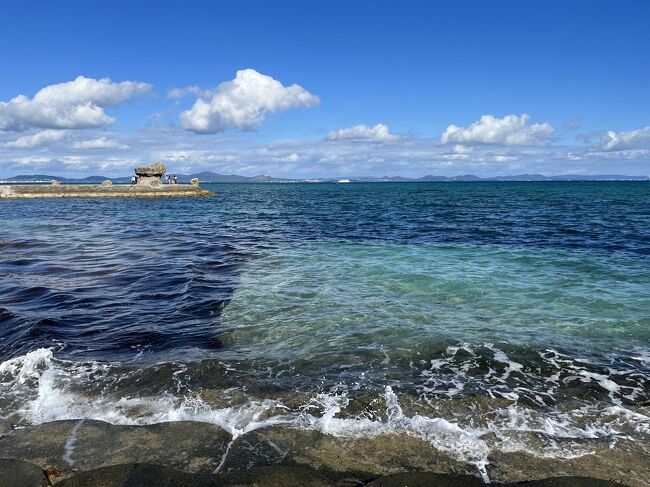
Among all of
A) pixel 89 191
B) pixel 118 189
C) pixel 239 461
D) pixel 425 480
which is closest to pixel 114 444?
pixel 239 461

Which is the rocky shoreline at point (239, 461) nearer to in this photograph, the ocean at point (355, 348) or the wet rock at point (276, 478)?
the wet rock at point (276, 478)

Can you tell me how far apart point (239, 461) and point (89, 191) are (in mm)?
93571

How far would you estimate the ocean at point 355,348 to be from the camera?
6.32m

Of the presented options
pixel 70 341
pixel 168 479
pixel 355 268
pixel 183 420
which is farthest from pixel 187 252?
pixel 168 479

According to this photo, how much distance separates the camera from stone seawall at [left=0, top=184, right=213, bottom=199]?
79887 millimetres

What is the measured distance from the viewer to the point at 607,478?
500cm

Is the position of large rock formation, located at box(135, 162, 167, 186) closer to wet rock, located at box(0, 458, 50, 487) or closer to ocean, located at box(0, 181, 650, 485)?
ocean, located at box(0, 181, 650, 485)

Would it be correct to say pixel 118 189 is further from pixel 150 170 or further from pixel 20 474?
pixel 20 474

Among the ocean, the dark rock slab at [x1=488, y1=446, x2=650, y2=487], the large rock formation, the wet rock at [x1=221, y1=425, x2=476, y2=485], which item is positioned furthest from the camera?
the large rock formation

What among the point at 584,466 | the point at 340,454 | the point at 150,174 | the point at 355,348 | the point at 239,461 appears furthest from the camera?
the point at 150,174

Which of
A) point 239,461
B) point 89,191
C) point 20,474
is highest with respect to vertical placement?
point 89,191

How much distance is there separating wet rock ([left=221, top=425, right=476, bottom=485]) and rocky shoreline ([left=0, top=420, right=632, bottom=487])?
0.04 ft

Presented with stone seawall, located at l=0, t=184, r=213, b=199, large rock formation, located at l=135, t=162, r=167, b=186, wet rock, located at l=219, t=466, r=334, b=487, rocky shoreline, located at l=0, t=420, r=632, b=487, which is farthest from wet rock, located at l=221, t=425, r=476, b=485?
large rock formation, located at l=135, t=162, r=167, b=186

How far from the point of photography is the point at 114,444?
568 centimetres
